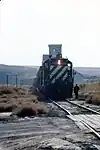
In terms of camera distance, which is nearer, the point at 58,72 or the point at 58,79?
the point at 58,79

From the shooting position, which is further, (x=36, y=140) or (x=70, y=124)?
(x=70, y=124)

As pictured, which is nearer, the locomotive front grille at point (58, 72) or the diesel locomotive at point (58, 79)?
the diesel locomotive at point (58, 79)

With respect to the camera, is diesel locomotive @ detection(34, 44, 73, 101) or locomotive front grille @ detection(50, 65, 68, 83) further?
locomotive front grille @ detection(50, 65, 68, 83)

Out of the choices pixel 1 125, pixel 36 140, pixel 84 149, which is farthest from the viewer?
pixel 1 125

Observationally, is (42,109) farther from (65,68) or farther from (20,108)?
(65,68)

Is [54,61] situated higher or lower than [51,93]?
higher

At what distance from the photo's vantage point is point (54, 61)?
52.7m

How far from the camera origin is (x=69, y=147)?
1323 cm

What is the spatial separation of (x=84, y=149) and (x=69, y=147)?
1.70ft

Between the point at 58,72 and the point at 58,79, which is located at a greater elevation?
the point at 58,72

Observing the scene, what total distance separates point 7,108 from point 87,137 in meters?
13.7

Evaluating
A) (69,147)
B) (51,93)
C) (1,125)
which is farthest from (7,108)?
(51,93)

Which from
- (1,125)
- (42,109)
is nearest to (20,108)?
(42,109)

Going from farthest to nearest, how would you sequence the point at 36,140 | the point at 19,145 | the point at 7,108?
the point at 7,108
the point at 36,140
the point at 19,145
